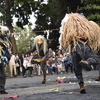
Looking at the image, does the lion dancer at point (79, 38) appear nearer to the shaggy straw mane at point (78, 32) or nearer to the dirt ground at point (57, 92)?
the shaggy straw mane at point (78, 32)

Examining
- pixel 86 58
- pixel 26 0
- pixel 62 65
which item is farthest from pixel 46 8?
pixel 86 58

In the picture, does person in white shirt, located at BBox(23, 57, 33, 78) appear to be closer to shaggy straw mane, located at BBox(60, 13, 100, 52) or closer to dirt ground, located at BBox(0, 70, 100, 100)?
dirt ground, located at BBox(0, 70, 100, 100)

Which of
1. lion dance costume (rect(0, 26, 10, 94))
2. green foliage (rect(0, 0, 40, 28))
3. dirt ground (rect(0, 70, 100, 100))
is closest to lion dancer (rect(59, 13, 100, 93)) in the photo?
dirt ground (rect(0, 70, 100, 100))

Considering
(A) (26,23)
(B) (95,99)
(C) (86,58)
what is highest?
(A) (26,23)

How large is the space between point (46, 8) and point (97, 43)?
73.0 ft

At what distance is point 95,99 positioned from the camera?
185 inches

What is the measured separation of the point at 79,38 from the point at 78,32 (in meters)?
0.14

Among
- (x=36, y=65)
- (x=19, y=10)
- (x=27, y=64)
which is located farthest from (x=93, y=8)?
(x=19, y=10)

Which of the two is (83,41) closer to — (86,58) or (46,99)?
(86,58)

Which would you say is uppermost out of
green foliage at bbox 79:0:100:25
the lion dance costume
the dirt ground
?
green foliage at bbox 79:0:100:25

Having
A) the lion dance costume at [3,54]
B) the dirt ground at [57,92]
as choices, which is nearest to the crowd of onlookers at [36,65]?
the dirt ground at [57,92]

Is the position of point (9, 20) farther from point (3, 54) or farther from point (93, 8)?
point (3, 54)

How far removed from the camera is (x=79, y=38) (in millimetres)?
5656

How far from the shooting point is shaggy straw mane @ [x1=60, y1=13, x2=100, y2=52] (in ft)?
18.5
